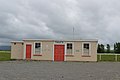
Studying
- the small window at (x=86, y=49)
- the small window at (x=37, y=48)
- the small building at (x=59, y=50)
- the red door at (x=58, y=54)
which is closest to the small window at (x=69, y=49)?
the small building at (x=59, y=50)

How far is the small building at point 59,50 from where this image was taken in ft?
108

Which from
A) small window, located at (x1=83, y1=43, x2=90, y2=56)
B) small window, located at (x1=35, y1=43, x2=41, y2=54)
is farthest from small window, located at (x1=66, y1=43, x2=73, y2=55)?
small window, located at (x1=35, y1=43, x2=41, y2=54)

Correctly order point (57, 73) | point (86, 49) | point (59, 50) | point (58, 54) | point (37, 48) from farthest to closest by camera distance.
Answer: point (37, 48) → point (58, 54) → point (59, 50) → point (86, 49) → point (57, 73)

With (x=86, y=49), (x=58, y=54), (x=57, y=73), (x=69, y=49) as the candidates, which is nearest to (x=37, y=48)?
(x=58, y=54)

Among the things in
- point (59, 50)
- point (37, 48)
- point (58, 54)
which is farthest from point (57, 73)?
point (37, 48)

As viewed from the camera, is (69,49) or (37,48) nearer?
(69,49)

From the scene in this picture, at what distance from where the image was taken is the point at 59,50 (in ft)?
110

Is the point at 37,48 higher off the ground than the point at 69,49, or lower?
higher

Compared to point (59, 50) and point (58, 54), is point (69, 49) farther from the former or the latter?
point (58, 54)

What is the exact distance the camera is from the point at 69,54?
33312 mm

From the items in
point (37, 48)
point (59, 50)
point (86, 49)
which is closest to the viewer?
point (86, 49)

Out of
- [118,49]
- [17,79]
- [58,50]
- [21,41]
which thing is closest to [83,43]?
[58,50]

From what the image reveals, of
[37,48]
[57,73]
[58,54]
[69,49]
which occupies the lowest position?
[57,73]

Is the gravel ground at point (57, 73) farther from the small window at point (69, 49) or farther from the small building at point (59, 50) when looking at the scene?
the small window at point (69, 49)
